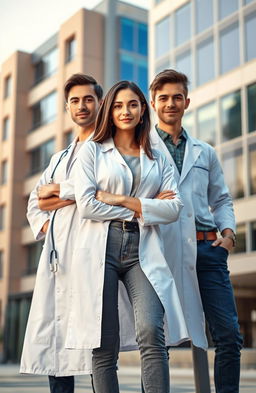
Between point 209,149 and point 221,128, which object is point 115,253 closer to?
point 209,149

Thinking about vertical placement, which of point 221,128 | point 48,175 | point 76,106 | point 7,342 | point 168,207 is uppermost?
point 221,128

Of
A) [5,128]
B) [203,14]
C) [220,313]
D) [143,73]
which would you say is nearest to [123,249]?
[220,313]

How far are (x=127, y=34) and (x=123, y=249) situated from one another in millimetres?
35341

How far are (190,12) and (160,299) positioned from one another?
88.5 ft

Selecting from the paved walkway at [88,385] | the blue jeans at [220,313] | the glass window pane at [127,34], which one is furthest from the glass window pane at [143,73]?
the blue jeans at [220,313]

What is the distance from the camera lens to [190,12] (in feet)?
94.9

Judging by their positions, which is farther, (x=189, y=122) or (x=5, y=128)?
(x=5, y=128)

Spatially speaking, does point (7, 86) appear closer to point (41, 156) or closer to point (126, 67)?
point (41, 156)

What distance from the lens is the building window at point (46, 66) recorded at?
39.9m

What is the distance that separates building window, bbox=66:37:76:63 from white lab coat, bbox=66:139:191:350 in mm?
34813

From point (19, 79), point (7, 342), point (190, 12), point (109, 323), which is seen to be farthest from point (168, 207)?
point (19, 79)

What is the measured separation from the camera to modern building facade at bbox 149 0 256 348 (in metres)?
25.1

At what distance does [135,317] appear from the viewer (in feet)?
11.5

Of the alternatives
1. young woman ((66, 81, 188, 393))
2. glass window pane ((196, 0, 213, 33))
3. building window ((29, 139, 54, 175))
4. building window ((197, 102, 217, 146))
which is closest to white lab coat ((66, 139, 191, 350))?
young woman ((66, 81, 188, 393))
